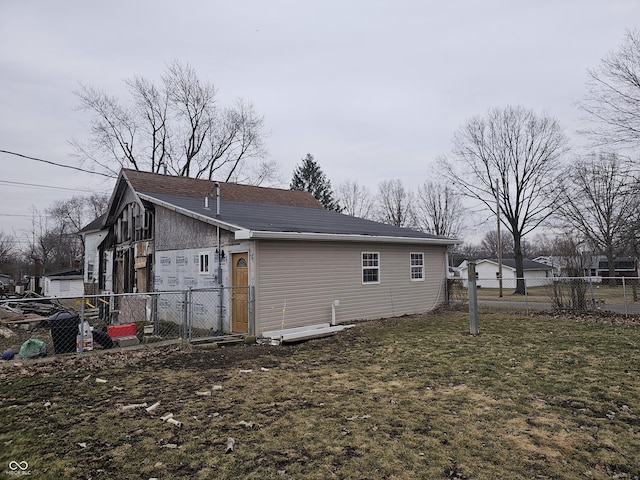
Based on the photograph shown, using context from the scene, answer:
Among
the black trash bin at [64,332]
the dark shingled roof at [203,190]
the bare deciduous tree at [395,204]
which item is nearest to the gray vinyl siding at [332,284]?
the black trash bin at [64,332]

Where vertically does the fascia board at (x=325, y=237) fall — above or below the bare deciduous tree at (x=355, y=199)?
below

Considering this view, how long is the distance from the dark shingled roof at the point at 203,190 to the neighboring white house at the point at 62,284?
69.1 feet

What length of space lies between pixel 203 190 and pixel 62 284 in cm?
2287

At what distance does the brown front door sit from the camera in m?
10.6

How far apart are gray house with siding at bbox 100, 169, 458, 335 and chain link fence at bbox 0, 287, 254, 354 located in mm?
124

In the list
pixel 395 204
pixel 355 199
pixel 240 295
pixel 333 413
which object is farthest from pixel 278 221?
pixel 395 204

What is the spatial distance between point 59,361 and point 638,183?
2056 centimetres

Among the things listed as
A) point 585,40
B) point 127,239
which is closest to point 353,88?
point 585,40

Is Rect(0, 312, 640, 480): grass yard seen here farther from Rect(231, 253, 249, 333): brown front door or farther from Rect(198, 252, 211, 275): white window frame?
Rect(198, 252, 211, 275): white window frame

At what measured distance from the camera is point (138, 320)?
14.4 metres

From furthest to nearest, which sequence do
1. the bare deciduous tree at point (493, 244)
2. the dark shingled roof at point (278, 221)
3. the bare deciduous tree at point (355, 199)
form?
the bare deciduous tree at point (493, 244) < the bare deciduous tree at point (355, 199) < the dark shingled roof at point (278, 221)

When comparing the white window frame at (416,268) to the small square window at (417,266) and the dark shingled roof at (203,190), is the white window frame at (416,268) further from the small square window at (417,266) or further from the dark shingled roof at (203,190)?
the dark shingled roof at (203,190)

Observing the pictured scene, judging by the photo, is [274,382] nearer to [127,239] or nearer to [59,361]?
[59,361]

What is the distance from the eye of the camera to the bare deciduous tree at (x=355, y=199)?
161 feet
